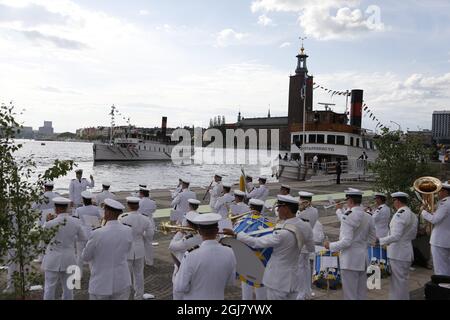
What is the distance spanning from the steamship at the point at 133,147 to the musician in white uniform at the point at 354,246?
245ft

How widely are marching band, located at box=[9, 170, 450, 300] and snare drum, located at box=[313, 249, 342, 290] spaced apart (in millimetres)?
40

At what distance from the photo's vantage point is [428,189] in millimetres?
8383

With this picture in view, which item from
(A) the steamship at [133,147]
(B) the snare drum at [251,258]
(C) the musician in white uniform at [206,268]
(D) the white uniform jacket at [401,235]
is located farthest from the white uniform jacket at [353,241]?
(A) the steamship at [133,147]

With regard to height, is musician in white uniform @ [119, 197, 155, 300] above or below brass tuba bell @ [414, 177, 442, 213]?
below

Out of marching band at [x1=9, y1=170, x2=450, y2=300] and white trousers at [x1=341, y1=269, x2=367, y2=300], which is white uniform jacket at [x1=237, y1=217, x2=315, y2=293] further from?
white trousers at [x1=341, y1=269, x2=367, y2=300]

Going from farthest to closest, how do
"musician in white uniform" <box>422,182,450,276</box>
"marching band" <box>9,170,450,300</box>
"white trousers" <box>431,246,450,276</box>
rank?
1. "white trousers" <box>431,246,450,276</box>
2. "musician in white uniform" <box>422,182,450,276</box>
3. "marching band" <box>9,170,450,300</box>

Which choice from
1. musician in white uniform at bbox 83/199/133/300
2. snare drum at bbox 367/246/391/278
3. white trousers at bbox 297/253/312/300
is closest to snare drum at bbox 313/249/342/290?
white trousers at bbox 297/253/312/300

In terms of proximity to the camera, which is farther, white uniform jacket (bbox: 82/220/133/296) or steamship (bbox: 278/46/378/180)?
steamship (bbox: 278/46/378/180)

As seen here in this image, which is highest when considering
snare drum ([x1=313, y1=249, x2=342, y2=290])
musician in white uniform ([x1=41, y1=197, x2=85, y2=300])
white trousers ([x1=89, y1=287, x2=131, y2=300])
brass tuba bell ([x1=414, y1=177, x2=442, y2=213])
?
brass tuba bell ([x1=414, y1=177, x2=442, y2=213])

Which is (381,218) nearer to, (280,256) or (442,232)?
(442,232)

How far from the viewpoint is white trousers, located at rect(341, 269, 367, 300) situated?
645 cm

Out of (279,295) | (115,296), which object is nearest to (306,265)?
(279,295)

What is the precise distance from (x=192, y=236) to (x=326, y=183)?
1089 inches
